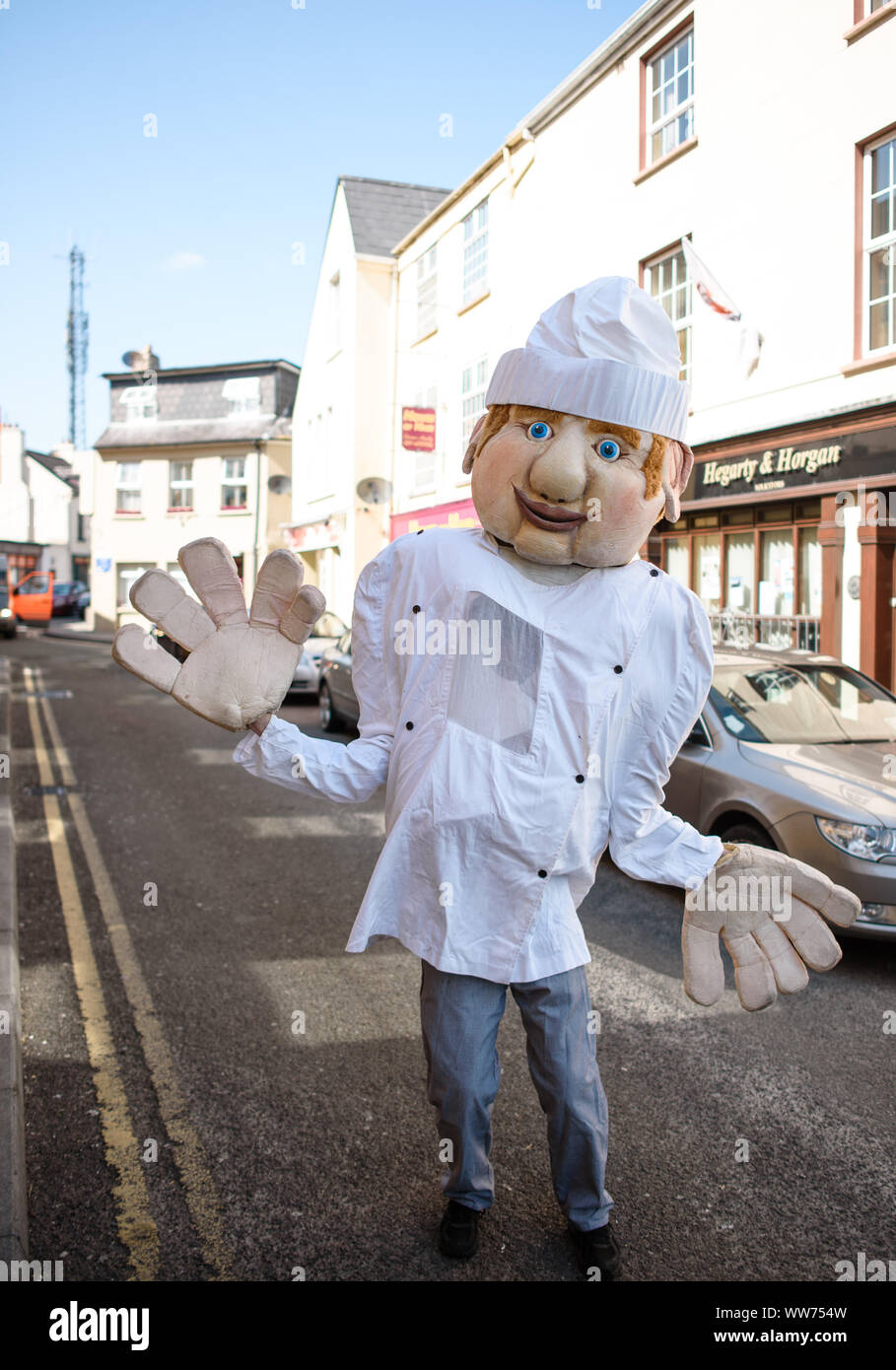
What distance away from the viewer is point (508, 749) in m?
2.56

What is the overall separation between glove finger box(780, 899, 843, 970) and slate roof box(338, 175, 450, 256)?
78.6 ft

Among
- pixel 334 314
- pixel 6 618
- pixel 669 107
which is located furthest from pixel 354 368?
pixel 6 618

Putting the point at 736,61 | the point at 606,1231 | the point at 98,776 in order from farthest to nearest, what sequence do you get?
the point at 736,61 < the point at 98,776 < the point at 606,1231

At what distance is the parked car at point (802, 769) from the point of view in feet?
16.6

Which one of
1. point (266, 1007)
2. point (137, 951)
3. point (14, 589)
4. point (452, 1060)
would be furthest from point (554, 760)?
point (14, 589)

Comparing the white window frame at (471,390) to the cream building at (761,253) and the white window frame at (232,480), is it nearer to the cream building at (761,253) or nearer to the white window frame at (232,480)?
the cream building at (761,253)

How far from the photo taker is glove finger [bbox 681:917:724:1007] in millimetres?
2691

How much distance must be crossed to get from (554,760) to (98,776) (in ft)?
28.6

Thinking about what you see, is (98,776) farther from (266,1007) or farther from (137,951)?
(266,1007)

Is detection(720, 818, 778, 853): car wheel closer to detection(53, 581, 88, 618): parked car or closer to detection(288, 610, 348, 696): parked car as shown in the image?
detection(288, 610, 348, 696): parked car

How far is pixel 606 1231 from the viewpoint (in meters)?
2.79

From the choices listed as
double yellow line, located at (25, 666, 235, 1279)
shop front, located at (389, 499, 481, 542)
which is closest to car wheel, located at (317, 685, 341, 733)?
shop front, located at (389, 499, 481, 542)

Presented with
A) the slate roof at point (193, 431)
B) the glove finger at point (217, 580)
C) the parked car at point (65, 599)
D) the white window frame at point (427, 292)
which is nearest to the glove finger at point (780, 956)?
the glove finger at point (217, 580)

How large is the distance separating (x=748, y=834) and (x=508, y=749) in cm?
361
